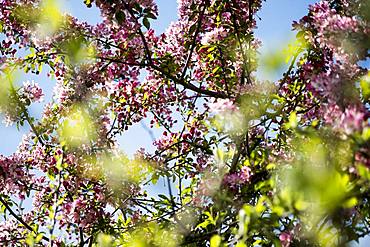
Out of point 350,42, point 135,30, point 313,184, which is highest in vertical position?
point 135,30

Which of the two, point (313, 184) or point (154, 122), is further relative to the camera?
point (154, 122)

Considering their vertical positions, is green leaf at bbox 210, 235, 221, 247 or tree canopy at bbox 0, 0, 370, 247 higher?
tree canopy at bbox 0, 0, 370, 247

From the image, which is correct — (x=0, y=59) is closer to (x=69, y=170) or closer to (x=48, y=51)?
(x=48, y=51)

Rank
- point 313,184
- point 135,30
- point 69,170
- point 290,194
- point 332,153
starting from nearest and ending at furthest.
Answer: point 313,184 < point 290,194 < point 332,153 < point 135,30 < point 69,170

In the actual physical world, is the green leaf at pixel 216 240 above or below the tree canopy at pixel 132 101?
below

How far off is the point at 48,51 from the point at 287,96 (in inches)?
107

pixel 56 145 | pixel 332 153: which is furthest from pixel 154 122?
pixel 332 153

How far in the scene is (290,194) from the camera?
172 centimetres

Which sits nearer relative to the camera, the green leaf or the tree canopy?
the green leaf

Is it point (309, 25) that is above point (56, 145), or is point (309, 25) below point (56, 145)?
below

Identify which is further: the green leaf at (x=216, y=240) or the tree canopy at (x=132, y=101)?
the tree canopy at (x=132, y=101)

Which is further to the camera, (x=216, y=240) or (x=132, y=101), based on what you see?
(x=132, y=101)

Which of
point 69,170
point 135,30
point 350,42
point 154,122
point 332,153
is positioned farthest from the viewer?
point 154,122

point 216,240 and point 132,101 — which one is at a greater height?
Answer: point 132,101
